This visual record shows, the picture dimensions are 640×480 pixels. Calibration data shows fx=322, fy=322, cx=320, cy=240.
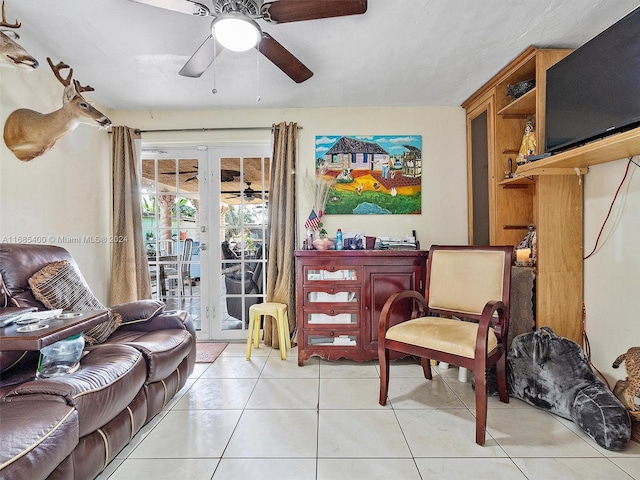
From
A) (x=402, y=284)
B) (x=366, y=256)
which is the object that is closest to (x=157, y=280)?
(x=366, y=256)

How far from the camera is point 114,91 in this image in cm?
289

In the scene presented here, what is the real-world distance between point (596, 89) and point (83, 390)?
2.92 meters

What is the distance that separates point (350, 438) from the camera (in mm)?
1718

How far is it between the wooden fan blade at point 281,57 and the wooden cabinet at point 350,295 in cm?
135

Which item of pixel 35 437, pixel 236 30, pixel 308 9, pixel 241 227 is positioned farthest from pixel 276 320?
pixel 308 9

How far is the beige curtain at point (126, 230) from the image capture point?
3.19 m

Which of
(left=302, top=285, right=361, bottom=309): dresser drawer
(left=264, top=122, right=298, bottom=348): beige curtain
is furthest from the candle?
(left=264, top=122, right=298, bottom=348): beige curtain

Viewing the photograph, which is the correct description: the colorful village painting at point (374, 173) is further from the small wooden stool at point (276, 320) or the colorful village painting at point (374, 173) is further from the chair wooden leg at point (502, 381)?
the chair wooden leg at point (502, 381)

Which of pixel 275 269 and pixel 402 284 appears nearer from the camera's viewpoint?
pixel 402 284

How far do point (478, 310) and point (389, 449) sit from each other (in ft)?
3.51

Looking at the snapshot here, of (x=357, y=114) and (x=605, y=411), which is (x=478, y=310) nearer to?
(x=605, y=411)

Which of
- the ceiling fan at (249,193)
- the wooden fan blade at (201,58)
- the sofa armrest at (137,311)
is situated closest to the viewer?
the wooden fan blade at (201,58)

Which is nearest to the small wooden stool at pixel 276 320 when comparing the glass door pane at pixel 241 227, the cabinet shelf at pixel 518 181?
the glass door pane at pixel 241 227

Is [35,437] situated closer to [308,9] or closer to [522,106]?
[308,9]
